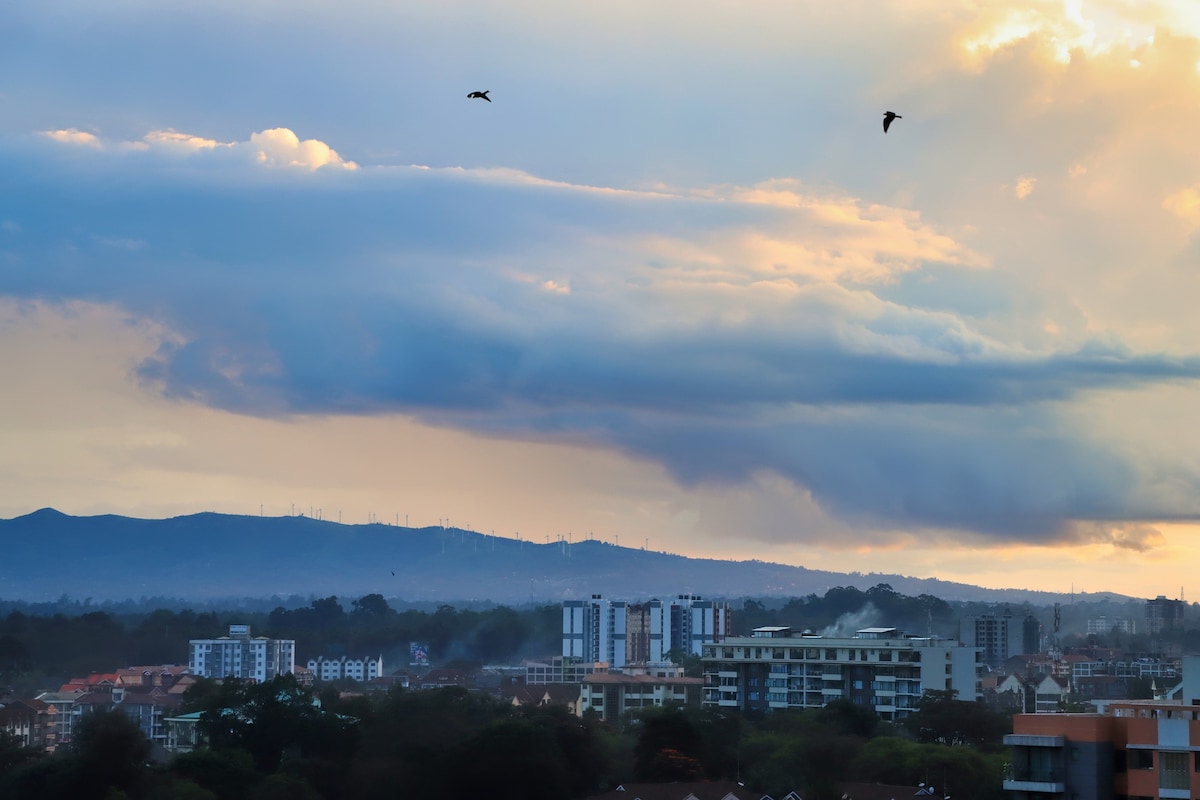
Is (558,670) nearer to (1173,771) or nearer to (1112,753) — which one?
(1112,753)

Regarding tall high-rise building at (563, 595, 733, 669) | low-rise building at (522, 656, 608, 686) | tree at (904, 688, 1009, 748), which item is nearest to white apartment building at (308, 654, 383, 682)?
tall high-rise building at (563, 595, 733, 669)

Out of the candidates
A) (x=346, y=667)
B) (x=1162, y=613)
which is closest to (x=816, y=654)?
(x=346, y=667)

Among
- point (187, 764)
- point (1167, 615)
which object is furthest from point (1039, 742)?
point (1167, 615)

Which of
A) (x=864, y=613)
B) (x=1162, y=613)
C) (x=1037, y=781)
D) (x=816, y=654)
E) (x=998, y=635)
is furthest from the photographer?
(x=1162, y=613)

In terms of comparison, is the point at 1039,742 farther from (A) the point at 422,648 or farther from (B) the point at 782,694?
(A) the point at 422,648

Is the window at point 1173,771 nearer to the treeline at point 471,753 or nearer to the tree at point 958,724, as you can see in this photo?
the treeline at point 471,753

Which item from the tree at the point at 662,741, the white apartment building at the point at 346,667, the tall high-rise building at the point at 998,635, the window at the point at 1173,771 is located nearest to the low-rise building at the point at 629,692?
the tree at the point at 662,741
